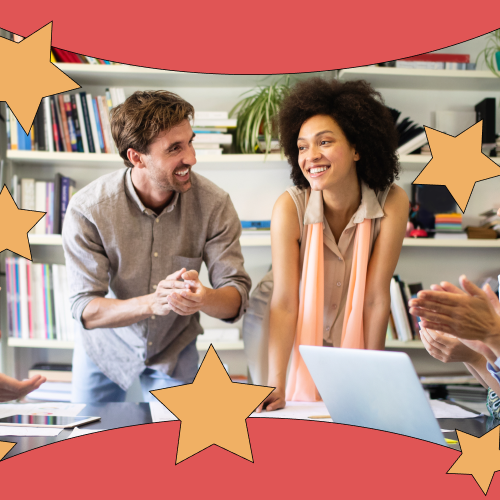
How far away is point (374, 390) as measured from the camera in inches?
33.6

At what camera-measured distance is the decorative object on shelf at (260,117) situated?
6.98 ft

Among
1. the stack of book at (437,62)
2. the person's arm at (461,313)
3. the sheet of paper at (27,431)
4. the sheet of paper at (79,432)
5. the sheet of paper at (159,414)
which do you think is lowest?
the sheet of paper at (159,414)

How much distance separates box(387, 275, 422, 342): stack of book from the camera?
2.22 meters

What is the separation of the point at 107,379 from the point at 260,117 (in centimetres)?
130

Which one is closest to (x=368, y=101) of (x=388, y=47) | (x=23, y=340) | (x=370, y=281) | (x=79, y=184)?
(x=388, y=47)

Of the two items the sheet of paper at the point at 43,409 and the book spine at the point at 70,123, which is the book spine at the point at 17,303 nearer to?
the book spine at the point at 70,123

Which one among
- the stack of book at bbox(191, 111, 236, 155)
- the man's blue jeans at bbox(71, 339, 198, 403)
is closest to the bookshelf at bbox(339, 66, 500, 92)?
the stack of book at bbox(191, 111, 236, 155)

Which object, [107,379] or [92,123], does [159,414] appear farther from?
[92,123]

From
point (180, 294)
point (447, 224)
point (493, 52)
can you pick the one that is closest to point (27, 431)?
point (180, 294)

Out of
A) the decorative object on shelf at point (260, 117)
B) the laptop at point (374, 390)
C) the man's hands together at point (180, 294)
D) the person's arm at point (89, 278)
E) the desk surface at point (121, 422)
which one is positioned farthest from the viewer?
the decorative object on shelf at point (260, 117)

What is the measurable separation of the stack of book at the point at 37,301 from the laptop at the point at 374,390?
5.36 feet

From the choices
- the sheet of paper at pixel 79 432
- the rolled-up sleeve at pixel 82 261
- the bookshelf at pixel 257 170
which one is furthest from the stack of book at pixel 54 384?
the sheet of paper at pixel 79 432

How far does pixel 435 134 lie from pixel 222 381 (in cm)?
66

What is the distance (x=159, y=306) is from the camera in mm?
1274
